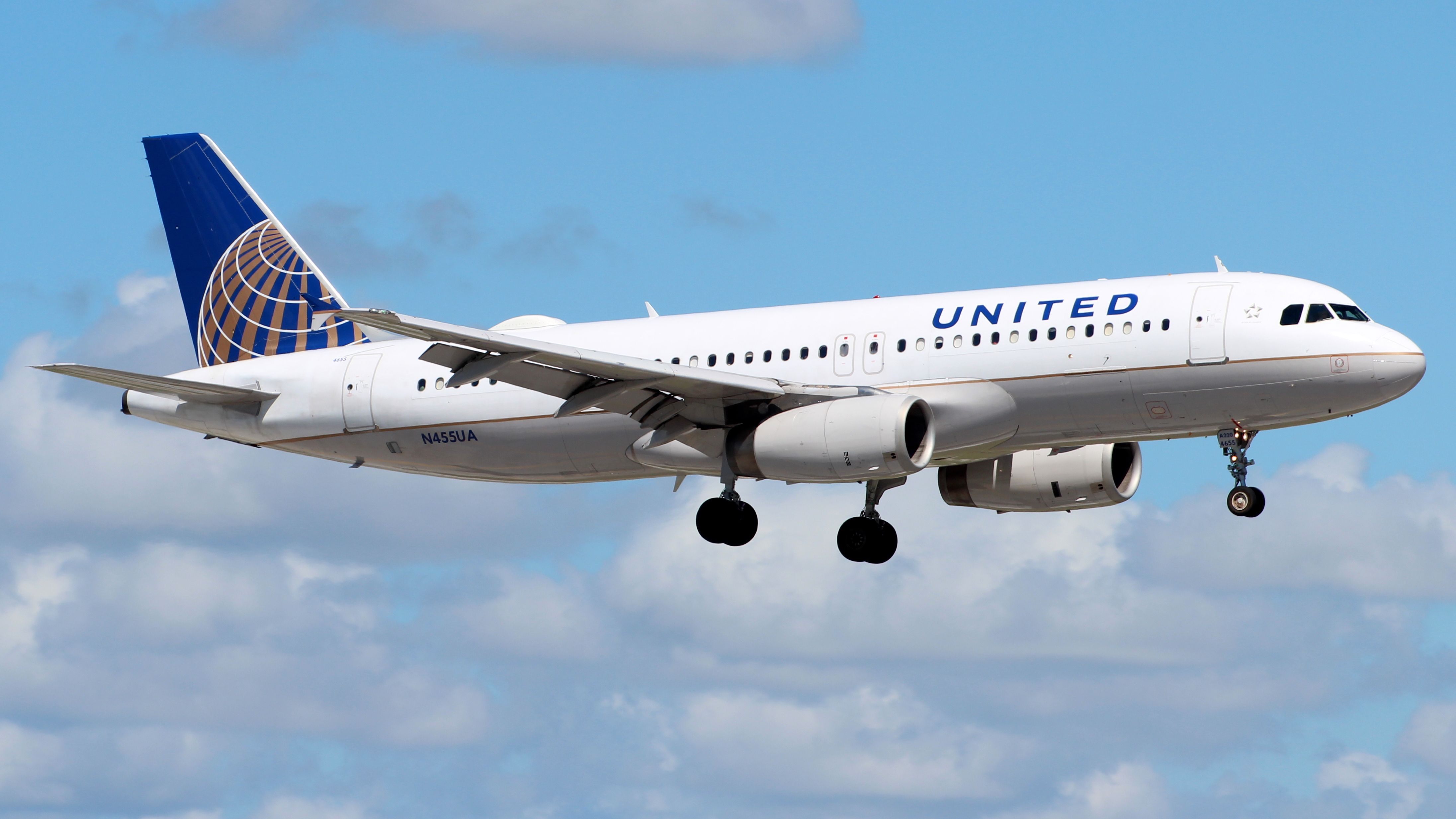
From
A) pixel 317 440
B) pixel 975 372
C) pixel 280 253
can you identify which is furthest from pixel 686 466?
pixel 280 253

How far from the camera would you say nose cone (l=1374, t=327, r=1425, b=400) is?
1599 inches

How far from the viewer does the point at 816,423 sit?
42.5 meters

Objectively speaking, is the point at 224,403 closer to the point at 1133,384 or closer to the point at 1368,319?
the point at 1133,384

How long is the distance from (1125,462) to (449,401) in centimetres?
1599

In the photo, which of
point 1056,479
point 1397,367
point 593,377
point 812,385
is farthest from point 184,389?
point 1397,367

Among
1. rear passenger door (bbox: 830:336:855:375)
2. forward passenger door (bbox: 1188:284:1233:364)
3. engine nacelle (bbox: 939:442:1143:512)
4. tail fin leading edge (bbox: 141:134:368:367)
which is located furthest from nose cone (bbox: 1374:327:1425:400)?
tail fin leading edge (bbox: 141:134:368:367)

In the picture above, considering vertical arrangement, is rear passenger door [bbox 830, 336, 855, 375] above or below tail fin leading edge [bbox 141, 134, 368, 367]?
below

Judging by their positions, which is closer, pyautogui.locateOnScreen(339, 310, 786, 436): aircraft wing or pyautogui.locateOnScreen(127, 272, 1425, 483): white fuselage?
pyautogui.locateOnScreen(339, 310, 786, 436): aircraft wing

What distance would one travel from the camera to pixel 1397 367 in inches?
1601

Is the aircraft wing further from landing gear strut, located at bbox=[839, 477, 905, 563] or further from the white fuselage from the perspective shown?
landing gear strut, located at bbox=[839, 477, 905, 563]

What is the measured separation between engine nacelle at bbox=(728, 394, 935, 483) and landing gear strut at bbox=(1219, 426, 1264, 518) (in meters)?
6.12

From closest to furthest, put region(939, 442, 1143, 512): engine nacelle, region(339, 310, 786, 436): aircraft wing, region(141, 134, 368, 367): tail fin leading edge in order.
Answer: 1. region(339, 310, 786, 436): aircraft wing
2. region(939, 442, 1143, 512): engine nacelle
3. region(141, 134, 368, 367): tail fin leading edge

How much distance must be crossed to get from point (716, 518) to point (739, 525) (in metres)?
0.55

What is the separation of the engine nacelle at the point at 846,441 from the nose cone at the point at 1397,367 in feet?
29.5
